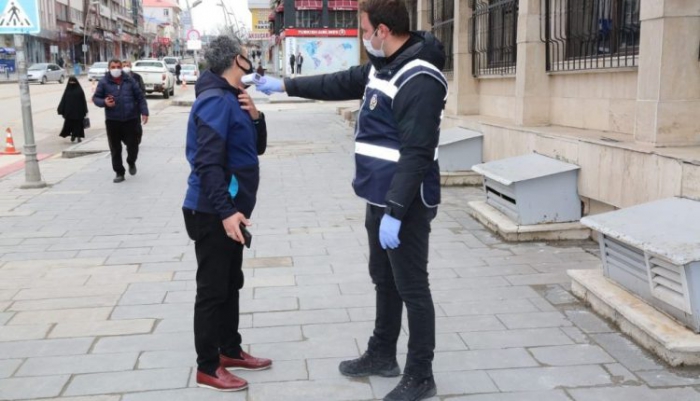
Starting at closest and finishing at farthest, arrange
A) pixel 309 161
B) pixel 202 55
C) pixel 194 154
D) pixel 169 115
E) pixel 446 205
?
1. pixel 194 154
2. pixel 202 55
3. pixel 446 205
4. pixel 309 161
5. pixel 169 115

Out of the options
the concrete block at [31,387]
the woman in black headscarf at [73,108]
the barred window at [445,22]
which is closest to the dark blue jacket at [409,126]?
the concrete block at [31,387]

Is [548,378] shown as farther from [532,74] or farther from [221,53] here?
[532,74]

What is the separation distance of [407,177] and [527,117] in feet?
19.3

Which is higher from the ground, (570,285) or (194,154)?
(194,154)

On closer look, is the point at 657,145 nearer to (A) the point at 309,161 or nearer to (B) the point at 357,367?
(B) the point at 357,367

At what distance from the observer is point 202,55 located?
3807 mm

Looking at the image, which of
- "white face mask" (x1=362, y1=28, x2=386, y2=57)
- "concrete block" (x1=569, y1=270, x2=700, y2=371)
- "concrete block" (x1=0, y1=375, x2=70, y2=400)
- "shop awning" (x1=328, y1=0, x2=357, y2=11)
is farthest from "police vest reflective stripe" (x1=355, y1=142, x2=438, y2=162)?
"shop awning" (x1=328, y1=0, x2=357, y2=11)

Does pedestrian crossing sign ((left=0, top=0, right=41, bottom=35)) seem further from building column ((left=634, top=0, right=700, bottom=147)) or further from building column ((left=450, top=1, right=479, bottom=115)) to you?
building column ((left=634, top=0, right=700, bottom=147))

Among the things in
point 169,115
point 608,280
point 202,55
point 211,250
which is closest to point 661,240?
point 608,280

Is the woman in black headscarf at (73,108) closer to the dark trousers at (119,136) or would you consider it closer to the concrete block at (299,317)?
the dark trousers at (119,136)

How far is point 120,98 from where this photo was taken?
10.4 m

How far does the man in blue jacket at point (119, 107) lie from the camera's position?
10391mm

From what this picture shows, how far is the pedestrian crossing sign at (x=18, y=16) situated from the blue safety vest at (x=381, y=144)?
809cm

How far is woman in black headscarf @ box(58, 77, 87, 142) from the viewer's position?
1577 centimetres
